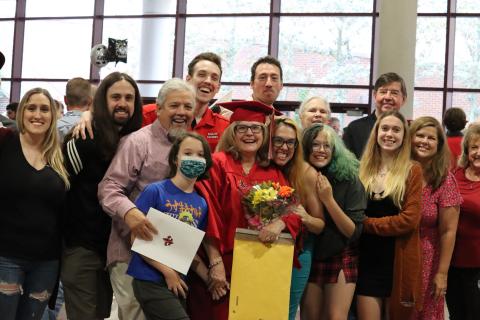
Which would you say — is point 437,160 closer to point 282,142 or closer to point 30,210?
point 282,142

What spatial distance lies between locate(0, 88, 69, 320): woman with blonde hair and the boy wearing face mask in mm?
477

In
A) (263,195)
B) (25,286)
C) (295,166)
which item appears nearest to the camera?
(263,195)

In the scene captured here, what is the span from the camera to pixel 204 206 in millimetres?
2912

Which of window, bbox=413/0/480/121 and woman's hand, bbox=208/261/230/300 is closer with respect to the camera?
woman's hand, bbox=208/261/230/300

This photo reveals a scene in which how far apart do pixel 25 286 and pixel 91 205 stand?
0.52 metres

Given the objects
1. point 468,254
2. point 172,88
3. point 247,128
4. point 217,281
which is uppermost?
point 172,88

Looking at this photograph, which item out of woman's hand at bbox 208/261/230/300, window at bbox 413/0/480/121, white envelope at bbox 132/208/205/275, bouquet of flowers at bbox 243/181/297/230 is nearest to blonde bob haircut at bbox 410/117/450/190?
bouquet of flowers at bbox 243/181/297/230

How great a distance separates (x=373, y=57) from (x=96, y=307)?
8936 millimetres

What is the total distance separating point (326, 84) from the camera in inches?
442

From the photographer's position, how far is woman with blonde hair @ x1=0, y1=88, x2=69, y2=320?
2922 millimetres

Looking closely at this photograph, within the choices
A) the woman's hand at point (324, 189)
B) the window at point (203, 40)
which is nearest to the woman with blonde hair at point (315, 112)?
the woman's hand at point (324, 189)

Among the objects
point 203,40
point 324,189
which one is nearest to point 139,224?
point 324,189

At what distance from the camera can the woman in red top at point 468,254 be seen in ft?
12.2

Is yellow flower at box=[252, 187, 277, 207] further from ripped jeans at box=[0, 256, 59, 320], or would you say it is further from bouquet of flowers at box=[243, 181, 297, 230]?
ripped jeans at box=[0, 256, 59, 320]
